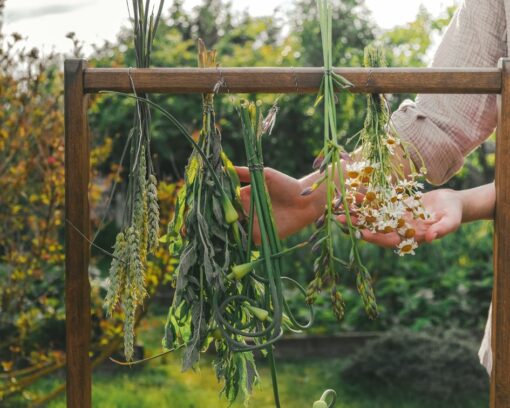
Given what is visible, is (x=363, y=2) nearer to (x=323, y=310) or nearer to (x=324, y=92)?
(x=323, y=310)

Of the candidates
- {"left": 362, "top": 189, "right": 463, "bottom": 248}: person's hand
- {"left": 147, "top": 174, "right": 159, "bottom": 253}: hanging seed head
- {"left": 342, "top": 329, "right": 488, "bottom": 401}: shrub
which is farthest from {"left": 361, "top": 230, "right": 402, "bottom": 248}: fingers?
{"left": 342, "top": 329, "right": 488, "bottom": 401}: shrub

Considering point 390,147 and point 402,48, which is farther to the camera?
point 402,48

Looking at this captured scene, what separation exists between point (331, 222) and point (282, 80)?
0.26 metres

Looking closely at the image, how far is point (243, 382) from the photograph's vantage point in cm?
148

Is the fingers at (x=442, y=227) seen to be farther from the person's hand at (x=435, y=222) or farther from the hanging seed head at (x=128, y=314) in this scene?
the hanging seed head at (x=128, y=314)

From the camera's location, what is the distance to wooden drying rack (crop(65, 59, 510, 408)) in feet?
4.65

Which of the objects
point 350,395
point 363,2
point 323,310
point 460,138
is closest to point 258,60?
point 363,2

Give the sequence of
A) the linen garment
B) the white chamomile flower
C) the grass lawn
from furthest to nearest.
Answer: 1. the grass lawn
2. the linen garment
3. the white chamomile flower

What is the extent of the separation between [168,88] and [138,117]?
0.08 m

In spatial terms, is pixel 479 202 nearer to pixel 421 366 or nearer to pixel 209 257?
pixel 209 257

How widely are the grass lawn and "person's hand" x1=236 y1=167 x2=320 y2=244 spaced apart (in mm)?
2459

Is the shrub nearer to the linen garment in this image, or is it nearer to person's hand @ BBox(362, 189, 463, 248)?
the linen garment

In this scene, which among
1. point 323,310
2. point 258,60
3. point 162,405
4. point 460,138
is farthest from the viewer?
point 258,60

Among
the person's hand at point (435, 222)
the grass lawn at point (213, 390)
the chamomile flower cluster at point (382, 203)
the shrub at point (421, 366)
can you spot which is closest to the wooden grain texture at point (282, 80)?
the chamomile flower cluster at point (382, 203)
